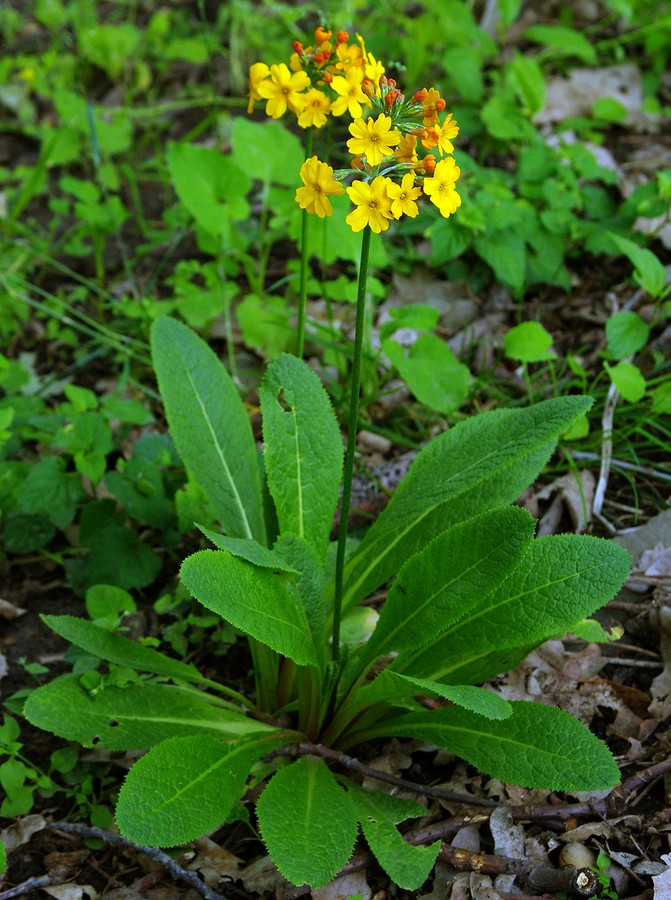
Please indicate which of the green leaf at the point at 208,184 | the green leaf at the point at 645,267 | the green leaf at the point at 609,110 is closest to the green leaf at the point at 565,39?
the green leaf at the point at 609,110

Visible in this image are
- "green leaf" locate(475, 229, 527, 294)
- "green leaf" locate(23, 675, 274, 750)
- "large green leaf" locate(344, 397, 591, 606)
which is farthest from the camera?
"green leaf" locate(475, 229, 527, 294)

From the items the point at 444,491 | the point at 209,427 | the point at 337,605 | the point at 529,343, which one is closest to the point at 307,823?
the point at 337,605

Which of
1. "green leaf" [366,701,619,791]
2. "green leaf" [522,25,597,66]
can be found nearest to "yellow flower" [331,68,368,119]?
"green leaf" [366,701,619,791]

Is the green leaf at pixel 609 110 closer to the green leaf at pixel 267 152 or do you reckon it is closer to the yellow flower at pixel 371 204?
the green leaf at pixel 267 152

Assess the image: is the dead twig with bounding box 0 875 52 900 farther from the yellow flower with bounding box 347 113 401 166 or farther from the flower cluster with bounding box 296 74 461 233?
the yellow flower with bounding box 347 113 401 166

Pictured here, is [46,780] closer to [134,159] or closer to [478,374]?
[478,374]
